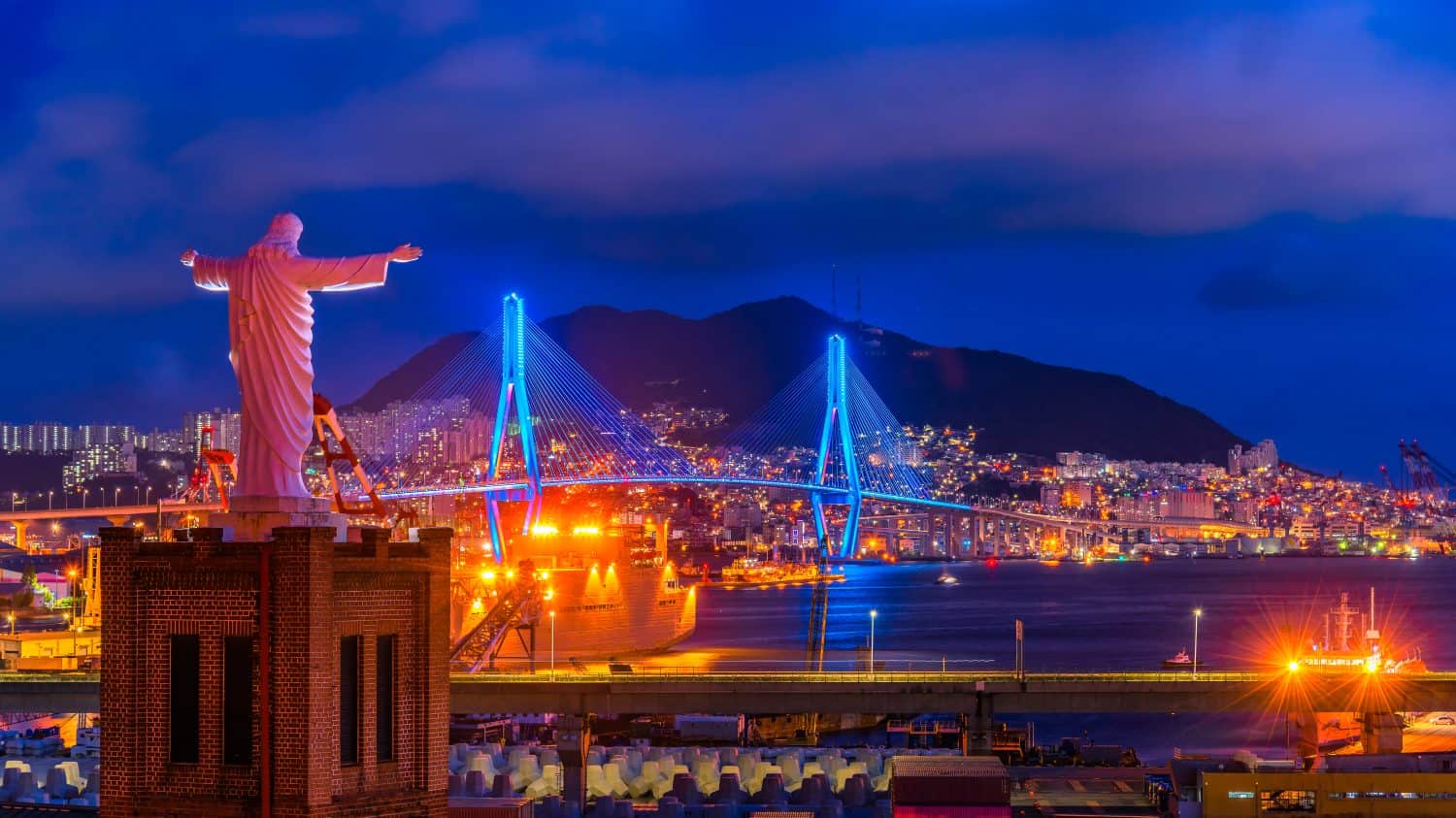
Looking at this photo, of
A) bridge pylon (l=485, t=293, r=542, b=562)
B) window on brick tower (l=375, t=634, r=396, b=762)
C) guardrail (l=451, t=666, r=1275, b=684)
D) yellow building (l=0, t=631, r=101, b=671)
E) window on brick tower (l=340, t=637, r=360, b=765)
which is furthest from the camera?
bridge pylon (l=485, t=293, r=542, b=562)

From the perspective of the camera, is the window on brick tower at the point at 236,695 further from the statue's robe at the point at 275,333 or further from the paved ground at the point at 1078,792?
the paved ground at the point at 1078,792

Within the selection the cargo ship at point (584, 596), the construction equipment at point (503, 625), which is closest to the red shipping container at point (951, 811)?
the construction equipment at point (503, 625)

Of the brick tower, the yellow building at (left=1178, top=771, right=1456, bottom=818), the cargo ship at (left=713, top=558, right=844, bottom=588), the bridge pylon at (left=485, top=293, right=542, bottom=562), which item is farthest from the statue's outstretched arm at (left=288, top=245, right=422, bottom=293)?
the cargo ship at (left=713, top=558, right=844, bottom=588)

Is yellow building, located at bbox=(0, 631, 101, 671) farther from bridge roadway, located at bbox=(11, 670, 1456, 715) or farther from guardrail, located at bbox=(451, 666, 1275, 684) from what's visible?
guardrail, located at bbox=(451, 666, 1275, 684)

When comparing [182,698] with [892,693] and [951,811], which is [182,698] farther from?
[892,693]

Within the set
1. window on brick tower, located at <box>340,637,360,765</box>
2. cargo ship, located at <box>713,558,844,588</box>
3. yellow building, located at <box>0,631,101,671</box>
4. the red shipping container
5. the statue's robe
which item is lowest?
cargo ship, located at <box>713,558,844,588</box>

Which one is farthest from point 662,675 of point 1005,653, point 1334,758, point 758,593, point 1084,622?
point 758,593

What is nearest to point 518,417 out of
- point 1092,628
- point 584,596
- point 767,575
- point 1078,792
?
point 584,596
